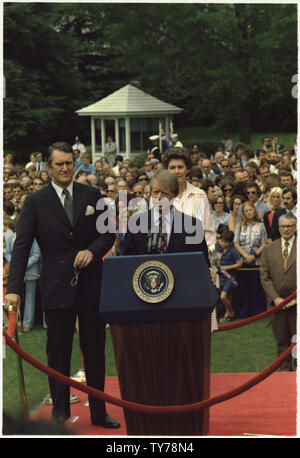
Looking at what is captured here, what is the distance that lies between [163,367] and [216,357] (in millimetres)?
5076

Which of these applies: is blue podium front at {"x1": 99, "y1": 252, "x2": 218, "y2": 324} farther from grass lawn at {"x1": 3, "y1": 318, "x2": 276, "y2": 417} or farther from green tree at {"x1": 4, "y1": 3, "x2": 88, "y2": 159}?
green tree at {"x1": 4, "y1": 3, "x2": 88, "y2": 159}

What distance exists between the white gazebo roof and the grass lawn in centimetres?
2140

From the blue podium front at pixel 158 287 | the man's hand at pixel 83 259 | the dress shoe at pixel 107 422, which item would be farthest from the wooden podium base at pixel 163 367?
the dress shoe at pixel 107 422

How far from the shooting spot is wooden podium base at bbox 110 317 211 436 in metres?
5.59

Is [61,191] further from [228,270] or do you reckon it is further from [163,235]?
[228,270]

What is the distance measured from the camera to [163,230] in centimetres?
598

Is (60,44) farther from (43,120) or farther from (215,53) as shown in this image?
(215,53)

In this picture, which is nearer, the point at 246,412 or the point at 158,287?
the point at 158,287

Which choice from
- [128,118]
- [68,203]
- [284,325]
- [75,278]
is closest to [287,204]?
[284,325]

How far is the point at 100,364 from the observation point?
665cm

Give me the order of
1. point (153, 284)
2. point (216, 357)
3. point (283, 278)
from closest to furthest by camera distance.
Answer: point (153, 284), point (283, 278), point (216, 357)

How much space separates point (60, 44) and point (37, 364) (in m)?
29.9

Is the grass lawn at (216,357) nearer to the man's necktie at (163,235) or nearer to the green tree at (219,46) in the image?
the man's necktie at (163,235)

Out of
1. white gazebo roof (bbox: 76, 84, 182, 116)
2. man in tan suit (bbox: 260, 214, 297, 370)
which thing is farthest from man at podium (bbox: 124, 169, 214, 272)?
white gazebo roof (bbox: 76, 84, 182, 116)
